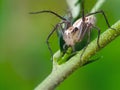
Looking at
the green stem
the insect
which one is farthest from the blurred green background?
the green stem

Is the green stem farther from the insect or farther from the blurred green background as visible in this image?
the blurred green background

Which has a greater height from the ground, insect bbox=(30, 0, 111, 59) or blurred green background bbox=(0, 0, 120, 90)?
insect bbox=(30, 0, 111, 59)

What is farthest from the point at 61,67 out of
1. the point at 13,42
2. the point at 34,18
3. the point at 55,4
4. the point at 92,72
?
the point at 55,4

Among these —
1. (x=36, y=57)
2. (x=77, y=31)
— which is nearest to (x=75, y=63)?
(x=77, y=31)

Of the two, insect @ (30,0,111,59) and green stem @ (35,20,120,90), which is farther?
insect @ (30,0,111,59)

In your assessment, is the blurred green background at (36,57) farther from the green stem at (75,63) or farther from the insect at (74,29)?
the green stem at (75,63)

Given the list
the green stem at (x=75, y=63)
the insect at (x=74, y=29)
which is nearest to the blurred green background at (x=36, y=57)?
the insect at (x=74, y=29)

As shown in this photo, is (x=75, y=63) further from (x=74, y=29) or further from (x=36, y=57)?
(x=36, y=57)

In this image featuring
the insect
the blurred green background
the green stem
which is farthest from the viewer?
the blurred green background
